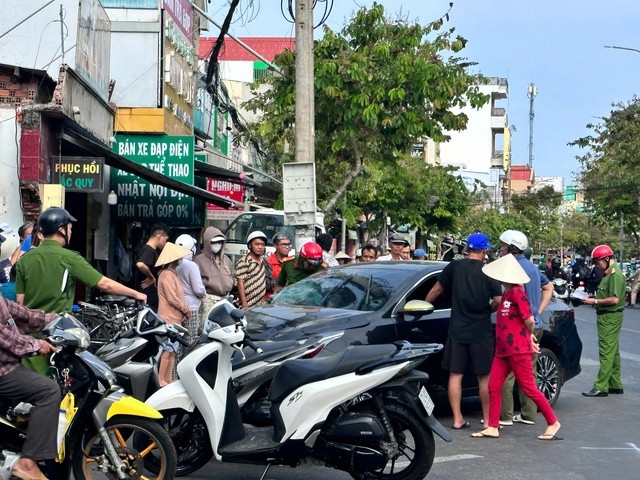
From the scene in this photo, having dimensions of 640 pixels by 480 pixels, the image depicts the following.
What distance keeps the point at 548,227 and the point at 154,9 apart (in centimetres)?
7524

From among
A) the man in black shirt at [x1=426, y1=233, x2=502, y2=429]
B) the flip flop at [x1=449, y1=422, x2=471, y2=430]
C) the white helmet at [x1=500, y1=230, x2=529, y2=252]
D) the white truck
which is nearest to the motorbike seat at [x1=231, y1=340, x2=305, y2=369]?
the man in black shirt at [x1=426, y1=233, x2=502, y2=429]

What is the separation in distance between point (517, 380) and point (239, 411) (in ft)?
10.4

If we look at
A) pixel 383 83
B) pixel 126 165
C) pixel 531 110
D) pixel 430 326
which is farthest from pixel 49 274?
pixel 531 110

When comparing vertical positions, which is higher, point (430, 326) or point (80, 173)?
Result: point (80, 173)

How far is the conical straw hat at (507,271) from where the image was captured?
857 cm

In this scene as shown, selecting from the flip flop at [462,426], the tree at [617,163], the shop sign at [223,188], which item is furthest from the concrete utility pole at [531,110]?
the flip flop at [462,426]

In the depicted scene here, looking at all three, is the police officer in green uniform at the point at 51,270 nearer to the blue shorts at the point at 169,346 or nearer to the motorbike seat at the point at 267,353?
the blue shorts at the point at 169,346

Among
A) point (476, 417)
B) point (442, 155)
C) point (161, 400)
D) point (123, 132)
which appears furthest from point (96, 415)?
point (442, 155)

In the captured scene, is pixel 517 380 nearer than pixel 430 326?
Yes

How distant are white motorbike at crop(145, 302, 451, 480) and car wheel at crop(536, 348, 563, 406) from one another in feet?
12.9

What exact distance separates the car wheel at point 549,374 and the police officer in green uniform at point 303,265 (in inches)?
114

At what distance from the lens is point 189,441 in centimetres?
674

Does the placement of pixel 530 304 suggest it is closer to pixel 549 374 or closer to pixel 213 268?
pixel 549 374

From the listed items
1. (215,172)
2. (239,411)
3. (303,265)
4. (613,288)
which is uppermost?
(215,172)
